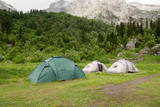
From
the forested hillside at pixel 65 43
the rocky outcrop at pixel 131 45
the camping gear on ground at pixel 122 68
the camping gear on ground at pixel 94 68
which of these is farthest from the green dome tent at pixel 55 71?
the rocky outcrop at pixel 131 45

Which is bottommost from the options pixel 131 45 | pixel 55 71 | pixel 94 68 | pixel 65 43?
pixel 94 68

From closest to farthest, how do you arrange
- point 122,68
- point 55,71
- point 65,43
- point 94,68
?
point 55,71 → point 122,68 → point 94,68 → point 65,43

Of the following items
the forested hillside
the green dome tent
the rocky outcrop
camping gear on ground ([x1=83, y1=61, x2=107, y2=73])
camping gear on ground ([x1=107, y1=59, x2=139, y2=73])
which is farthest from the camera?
the rocky outcrop

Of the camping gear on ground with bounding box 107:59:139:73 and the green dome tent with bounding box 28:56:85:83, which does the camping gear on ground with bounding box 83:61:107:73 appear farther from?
the green dome tent with bounding box 28:56:85:83

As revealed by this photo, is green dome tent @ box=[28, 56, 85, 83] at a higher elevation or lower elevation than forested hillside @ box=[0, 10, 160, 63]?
lower

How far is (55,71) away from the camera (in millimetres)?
12750

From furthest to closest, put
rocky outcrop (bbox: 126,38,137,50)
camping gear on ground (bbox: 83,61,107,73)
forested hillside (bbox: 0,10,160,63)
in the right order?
rocky outcrop (bbox: 126,38,137,50)
forested hillside (bbox: 0,10,160,63)
camping gear on ground (bbox: 83,61,107,73)

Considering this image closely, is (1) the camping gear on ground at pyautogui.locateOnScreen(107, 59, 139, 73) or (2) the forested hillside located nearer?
(1) the camping gear on ground at pyautogui.locateOnScreen(107, 59, 139, 73)

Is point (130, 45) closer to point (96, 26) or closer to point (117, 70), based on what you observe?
point (117, 70)

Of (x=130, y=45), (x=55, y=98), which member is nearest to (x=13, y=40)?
(x=130, y=45)

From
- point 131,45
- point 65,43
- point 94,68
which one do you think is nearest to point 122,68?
point 94,68

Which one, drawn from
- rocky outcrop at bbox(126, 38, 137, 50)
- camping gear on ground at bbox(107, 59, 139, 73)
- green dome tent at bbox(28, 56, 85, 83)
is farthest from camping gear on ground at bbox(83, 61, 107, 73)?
rocky outcrop at bbox(126, 38, 137, 50)

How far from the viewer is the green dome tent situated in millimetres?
12281

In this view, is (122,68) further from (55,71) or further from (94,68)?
(55,71)
